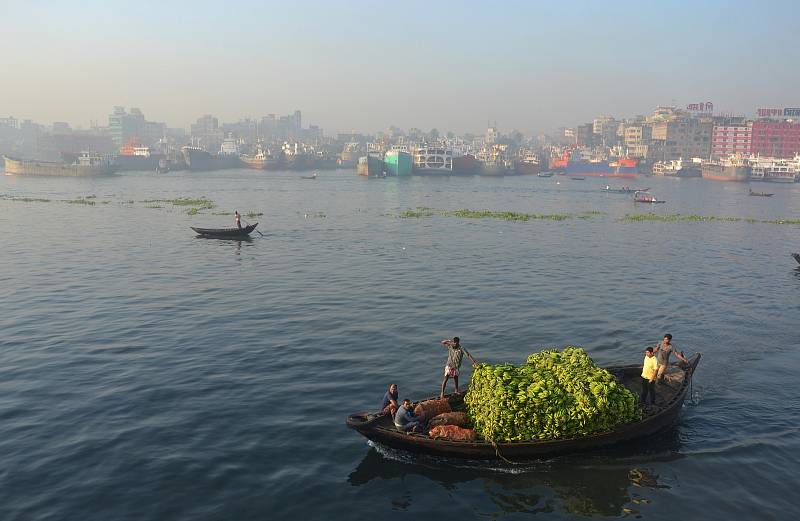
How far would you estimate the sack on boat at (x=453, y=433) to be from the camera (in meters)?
16.2

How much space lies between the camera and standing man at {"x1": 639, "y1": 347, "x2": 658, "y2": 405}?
61.5 ft

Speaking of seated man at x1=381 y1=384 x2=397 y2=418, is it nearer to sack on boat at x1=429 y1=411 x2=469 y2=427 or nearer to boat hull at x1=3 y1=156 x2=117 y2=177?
sack on boat at x1=429 y1=411 x2=469 y2=427

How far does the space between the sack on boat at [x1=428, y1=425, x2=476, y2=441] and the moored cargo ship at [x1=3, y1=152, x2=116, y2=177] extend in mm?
197203

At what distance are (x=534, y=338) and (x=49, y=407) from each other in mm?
19784

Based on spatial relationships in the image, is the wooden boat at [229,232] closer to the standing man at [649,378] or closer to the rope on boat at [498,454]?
the standing man at [649,378]

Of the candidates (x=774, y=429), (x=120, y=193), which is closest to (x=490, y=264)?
(x=774, y=429)

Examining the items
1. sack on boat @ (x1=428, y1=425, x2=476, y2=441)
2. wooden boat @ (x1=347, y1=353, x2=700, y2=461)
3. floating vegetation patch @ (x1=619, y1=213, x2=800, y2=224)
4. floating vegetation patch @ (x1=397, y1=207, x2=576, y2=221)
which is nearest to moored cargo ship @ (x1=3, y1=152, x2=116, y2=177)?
floating vegetation patch @ (x1=397, y1=207, x2=576, y2=221)

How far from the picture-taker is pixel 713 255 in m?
53.6

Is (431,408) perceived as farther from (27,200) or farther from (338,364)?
(27,200)

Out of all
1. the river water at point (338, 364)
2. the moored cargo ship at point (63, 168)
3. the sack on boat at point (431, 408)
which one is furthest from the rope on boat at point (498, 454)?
the moored cargo ship at point (63, 168)

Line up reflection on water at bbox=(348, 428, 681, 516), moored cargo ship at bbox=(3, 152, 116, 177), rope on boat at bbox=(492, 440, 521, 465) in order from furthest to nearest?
1. moored cargo ship at bbox=(3, 152, 116, 177)
2. rope on boat at bbox=(492, 440, 521, 465)
3. reflection on water at bbox=(348, 428, 681, 516)

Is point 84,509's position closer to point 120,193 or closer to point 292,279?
point 292,279

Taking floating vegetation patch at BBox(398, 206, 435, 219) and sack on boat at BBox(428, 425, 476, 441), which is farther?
floating vegetation patch at BBox(398, 206, 435, 219)

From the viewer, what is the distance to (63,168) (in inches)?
7244
